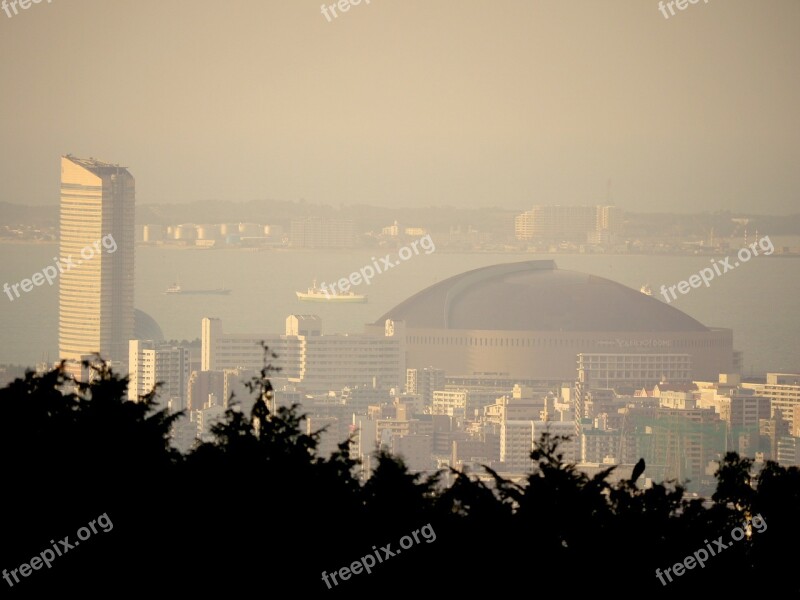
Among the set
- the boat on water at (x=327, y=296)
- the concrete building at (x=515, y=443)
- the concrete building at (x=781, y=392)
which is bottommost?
the concrete building at (x=515, y=443)

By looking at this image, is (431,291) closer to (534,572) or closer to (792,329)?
(792,329)

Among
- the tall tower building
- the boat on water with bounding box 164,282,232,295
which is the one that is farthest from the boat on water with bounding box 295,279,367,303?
the tall tower building

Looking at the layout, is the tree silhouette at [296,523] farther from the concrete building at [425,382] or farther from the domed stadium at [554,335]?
the domed stadium at [554,335]

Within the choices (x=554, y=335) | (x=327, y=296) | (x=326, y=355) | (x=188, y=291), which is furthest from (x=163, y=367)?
(x=327, y=296)

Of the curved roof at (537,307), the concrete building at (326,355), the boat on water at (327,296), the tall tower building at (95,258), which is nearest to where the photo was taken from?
the concrete building at (326,355)

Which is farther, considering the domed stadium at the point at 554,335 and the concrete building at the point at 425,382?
the domed stadium at the point at 554,335

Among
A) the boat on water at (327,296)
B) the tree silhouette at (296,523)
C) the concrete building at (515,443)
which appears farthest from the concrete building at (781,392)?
the tree silhouette at (296,523)

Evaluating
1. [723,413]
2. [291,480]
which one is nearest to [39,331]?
[723,413]
